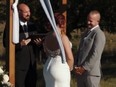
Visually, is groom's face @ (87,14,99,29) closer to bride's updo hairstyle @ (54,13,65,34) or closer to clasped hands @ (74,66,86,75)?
bride's updo hairstyle @ (54,13,65,34)

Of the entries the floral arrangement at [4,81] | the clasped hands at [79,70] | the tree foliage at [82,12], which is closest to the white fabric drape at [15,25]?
the floral arrangement at [4,81]

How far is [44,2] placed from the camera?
6902 mm

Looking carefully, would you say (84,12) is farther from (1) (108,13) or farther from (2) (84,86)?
(2) (84,86)

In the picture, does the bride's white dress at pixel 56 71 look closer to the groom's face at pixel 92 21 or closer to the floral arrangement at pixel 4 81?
the groom's face at pixel 92 21

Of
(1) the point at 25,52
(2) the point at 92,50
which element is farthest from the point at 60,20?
(1) the point at 25,52

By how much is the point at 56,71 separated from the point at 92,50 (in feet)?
2.09

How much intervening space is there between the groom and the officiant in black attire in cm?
70

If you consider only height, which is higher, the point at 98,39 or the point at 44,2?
the point at 44,2

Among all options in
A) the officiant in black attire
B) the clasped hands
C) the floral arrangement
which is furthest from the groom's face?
the floral arrangement

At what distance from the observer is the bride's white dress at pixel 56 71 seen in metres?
7.08

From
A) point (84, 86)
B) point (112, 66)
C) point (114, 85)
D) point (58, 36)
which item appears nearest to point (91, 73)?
point (84, 86)

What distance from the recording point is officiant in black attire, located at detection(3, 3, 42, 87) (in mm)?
7427

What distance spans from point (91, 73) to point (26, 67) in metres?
1.07

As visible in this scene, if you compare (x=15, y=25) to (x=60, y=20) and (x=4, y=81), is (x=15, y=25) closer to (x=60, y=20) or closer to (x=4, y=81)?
(x=60, y=20)
